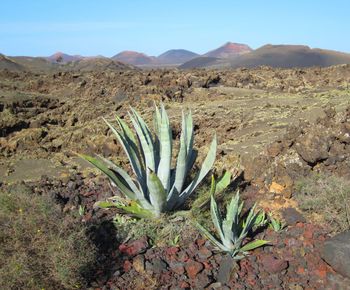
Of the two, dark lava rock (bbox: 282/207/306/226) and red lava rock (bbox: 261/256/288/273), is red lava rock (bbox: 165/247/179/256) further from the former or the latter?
dark lava rock (bbox: 282/207/306/226)

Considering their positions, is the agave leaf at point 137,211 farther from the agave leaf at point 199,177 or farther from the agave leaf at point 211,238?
the agave leaf at point 211,238

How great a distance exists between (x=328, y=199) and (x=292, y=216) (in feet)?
1.44

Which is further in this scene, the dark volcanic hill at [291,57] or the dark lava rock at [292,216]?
the dark volcanic hill at [291,57]

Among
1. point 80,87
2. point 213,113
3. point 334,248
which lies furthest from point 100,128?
point 80,87

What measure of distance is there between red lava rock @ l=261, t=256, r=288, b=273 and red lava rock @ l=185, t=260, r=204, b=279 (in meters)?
0.53

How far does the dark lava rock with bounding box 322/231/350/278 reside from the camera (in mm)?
3686

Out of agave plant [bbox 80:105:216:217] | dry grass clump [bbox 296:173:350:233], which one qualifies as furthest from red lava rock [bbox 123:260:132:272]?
dry grass clump [bbox 296:173:350:233]

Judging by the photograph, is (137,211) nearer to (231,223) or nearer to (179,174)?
(179,174)

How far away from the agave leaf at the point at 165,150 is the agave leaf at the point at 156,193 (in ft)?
0.68

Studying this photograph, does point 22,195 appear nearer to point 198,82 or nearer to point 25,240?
point 25,240

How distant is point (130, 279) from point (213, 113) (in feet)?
23.1

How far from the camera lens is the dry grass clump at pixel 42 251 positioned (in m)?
3.42

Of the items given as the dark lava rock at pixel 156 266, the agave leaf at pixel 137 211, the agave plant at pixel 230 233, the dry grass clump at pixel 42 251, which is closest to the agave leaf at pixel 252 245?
the agave plant at pixel 230 233

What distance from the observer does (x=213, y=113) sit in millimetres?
10359
